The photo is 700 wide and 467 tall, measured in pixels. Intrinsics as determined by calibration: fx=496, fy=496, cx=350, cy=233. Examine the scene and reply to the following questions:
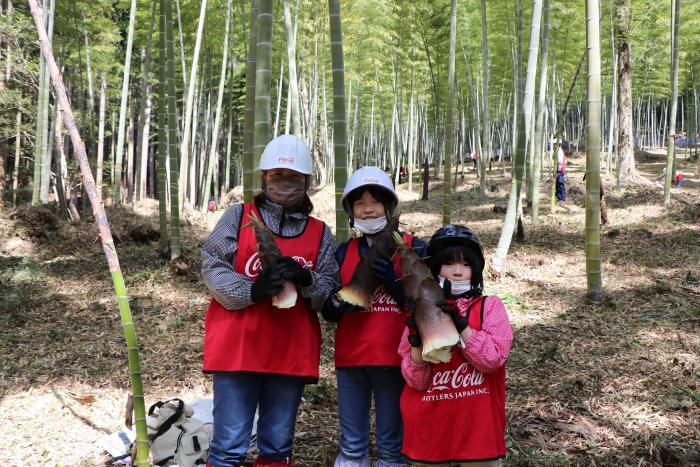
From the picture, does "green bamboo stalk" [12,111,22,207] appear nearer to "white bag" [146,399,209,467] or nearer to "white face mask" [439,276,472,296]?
"white bag" [146,399,209,467]

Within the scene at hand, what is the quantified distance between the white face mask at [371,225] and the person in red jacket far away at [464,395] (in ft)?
1.12

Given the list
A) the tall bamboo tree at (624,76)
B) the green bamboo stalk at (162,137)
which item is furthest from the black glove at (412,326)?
the tall bamboo tree at (624,76)

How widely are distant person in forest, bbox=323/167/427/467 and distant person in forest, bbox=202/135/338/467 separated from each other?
108 millimetres

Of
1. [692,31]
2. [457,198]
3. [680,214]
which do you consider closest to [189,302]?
[680,214]

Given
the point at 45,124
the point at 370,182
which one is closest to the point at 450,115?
the point at 370,182

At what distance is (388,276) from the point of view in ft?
5.54

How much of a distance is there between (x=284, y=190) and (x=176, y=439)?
4.34ft

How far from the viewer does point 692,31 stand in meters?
15.7

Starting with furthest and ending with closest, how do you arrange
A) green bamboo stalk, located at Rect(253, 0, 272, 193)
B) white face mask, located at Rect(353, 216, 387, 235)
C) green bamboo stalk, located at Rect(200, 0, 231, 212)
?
green bamboo stalk, located at Rect(200, 0, 231, 212) → green bamboo stalk, located at Rect(253, 0, 272, 193) → white face mask, located at Rect(353, 216, 387, 235)

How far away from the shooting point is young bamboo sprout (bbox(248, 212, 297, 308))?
5.41 feet

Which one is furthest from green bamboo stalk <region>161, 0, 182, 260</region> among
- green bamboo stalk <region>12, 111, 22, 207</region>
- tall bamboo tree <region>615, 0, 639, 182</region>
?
tall bamboo tree <region>615, 0, 639, 182</region>

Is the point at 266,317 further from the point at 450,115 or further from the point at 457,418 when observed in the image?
the point at 450,115

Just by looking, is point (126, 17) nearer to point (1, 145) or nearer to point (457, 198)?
point (1, 145)

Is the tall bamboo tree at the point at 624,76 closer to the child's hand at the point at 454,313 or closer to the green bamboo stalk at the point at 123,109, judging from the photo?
the green bamboo stalk at the point at 123,109
